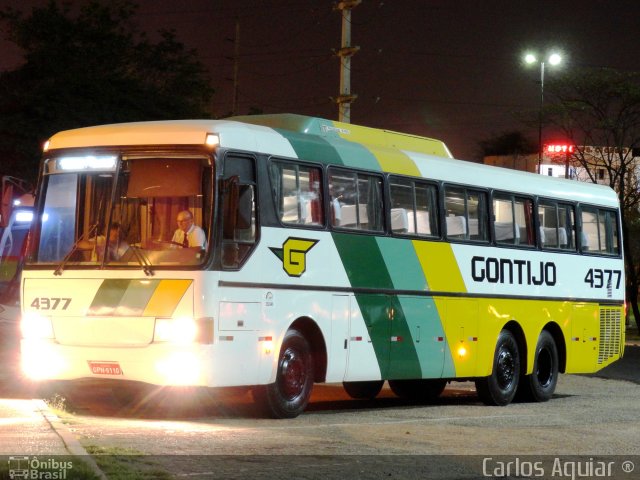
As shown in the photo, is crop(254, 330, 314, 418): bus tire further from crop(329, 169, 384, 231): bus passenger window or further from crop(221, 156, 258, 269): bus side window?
crop(329, 169, 384, 231): bus passenger window

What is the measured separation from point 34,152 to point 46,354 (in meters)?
30.4

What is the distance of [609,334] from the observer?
23.1 metres

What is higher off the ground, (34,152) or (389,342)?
(34,152)

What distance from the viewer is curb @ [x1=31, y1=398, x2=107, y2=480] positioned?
10.2 meters

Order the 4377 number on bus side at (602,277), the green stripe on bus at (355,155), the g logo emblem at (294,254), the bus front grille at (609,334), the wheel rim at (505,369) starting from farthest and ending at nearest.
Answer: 1. the bus front grille at (609,334)
2. the 4377 number on bus side at (602,277)
3. the wheel rim at (505,369)
4. the green stripe on bus at (355,155)
5. the g logo emblem at (294,254)

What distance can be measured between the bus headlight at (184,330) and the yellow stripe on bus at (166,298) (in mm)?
93

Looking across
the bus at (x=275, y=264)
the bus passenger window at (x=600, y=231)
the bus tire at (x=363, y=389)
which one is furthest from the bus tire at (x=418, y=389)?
the bus passenger window at (x=600, y=231)

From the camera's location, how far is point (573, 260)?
72.4 feet

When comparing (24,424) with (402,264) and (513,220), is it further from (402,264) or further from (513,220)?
(513,220)

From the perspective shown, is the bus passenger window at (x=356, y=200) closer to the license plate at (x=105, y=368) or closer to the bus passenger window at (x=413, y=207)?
the bus passenger window at (x=413, y=207)

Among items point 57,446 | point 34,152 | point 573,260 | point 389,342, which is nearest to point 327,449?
point 57,446

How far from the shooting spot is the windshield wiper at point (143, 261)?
1432cm

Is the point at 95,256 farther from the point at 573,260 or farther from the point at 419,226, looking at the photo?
the point at 573,260

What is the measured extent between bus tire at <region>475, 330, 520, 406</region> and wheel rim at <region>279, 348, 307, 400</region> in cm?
482
